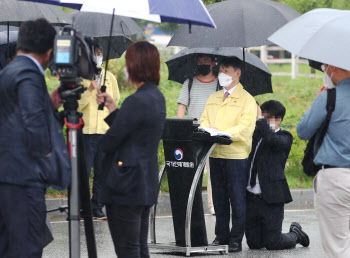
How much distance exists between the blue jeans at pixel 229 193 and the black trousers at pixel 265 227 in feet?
0.56

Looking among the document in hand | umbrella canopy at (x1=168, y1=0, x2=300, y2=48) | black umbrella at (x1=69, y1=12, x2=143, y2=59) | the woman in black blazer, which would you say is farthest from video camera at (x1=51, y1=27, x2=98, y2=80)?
black umbrella at (x1=69, y1=12, x2=143, y2=59)

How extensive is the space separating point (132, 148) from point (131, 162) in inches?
3.5

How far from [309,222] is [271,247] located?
5.92 feet

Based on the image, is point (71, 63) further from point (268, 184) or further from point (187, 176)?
point (268, 184)

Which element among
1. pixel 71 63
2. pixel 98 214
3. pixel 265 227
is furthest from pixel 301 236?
pixel 71 63

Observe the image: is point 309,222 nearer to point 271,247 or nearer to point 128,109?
point 271,247

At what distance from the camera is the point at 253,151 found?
7.25 meters

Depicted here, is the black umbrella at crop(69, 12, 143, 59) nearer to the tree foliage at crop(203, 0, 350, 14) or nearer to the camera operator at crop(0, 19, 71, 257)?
the camera operator at crop(0, 19, 71, 257)

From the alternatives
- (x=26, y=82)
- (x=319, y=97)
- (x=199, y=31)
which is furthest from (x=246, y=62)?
(x=26, y=82)

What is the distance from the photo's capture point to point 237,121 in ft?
23.0

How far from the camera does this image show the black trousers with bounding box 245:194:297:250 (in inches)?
282

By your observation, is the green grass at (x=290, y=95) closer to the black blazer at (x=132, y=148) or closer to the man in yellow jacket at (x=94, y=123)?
the man in yellow jacket at (x=94, y=123)

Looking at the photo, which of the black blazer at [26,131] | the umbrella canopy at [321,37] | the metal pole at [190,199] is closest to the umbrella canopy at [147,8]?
the umbrella canopy at [321,37]

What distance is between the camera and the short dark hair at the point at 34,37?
443 cm
